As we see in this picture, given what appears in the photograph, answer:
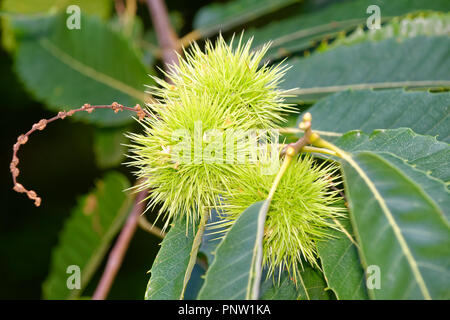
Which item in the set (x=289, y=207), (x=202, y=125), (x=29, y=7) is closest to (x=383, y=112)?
(x=289, y=207)

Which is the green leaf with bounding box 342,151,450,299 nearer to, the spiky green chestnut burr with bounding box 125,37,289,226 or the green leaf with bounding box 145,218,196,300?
the spiky green chestnut burr with bounding box 125,37,289,226

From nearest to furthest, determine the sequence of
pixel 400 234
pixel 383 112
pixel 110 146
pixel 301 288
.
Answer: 1. pixel 400 234
2. pixel 301 288
3. pixel 383 112
4. pixel 110 146

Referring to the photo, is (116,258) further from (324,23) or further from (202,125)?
(324,23)

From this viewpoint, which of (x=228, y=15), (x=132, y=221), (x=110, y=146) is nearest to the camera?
(x=132, y=221)

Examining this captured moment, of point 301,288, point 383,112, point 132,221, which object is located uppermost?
point 383,112

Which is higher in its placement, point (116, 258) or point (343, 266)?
point (116, 258)

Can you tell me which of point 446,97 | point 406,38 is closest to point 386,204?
point 446,97

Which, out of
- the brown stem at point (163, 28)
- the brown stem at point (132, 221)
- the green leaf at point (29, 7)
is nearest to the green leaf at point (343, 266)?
the brown stem at point (132, 221)
